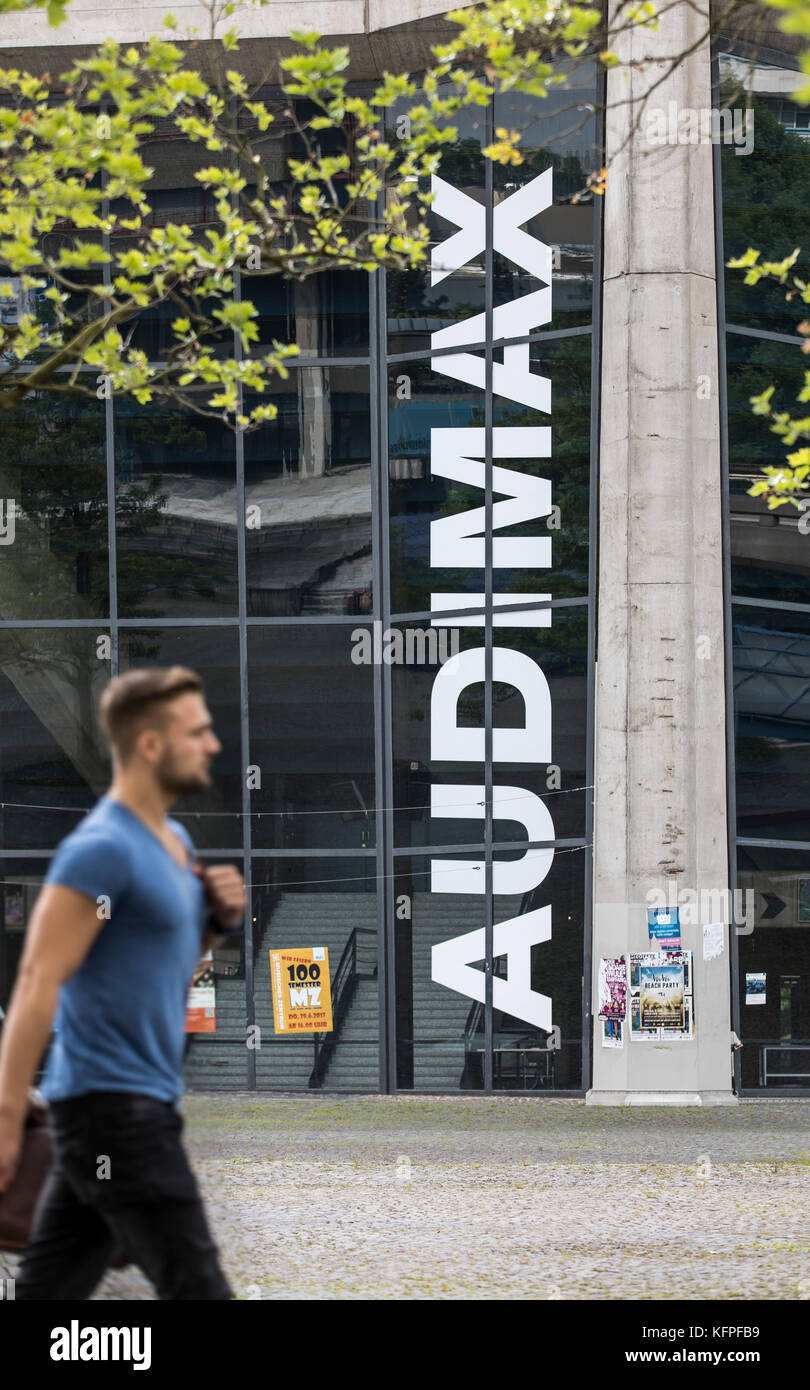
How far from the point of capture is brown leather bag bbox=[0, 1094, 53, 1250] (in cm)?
368

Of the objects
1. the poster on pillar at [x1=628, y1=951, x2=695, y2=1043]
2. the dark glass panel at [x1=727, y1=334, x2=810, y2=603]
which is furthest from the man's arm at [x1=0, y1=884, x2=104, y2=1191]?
the dark glass panel at [x1=727, y1=334, x2=810, y2=603]

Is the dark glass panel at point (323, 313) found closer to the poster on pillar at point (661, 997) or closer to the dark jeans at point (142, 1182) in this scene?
the poster on pillar at point (661, 997)

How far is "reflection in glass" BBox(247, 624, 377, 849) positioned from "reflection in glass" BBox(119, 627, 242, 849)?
0.72 feet

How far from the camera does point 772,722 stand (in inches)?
669

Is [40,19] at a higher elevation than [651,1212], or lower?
higher

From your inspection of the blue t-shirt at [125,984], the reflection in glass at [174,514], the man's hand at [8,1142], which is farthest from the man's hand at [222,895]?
the reflection in glass at [174,514]

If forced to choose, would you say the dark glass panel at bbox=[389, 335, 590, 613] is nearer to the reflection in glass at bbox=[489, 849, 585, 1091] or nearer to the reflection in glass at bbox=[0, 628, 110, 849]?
the reflection in glass at bbox=[489, 849, 585, 1091]

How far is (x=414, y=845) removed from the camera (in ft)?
56.8

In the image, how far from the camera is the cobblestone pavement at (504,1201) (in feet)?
23.9

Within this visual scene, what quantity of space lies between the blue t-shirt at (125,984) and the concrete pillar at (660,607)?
13.2m

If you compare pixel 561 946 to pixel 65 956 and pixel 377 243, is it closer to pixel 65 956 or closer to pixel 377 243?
pixel 377 243

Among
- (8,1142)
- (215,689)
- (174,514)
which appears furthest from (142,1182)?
(174,514)

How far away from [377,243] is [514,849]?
34.0 ft
